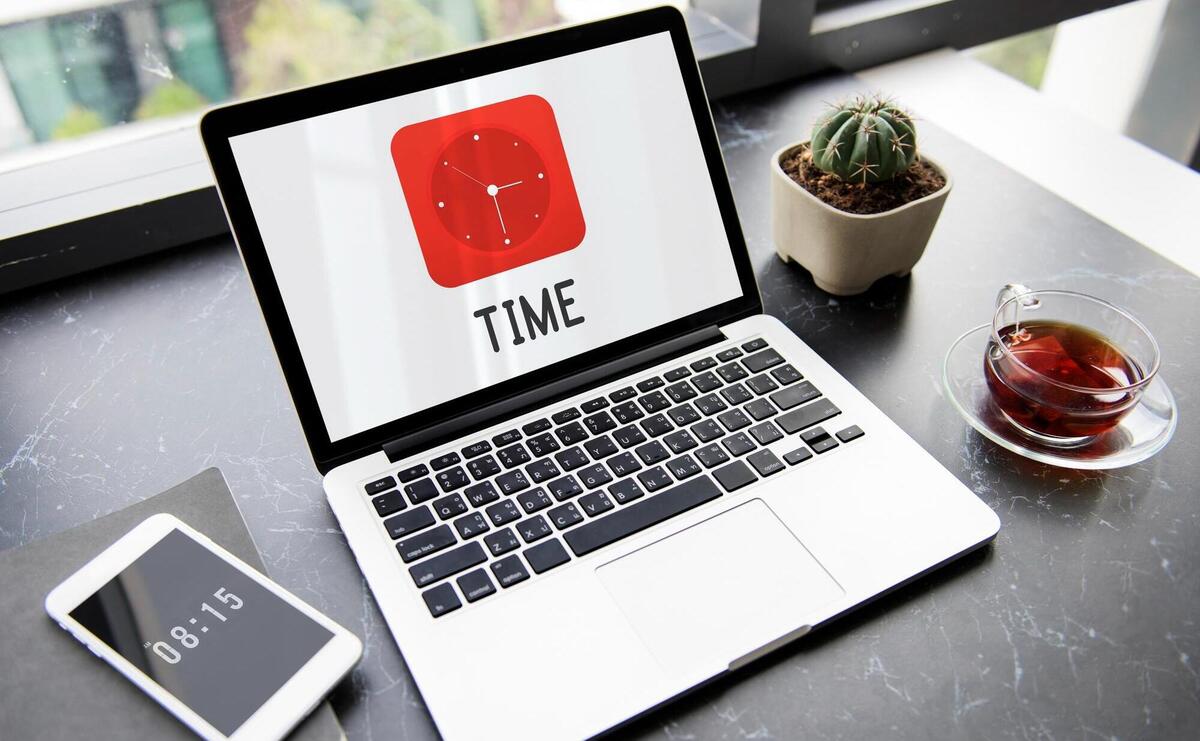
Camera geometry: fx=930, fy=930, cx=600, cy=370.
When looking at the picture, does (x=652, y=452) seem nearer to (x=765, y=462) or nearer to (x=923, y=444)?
(x=765, y=462)

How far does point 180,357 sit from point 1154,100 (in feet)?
5.60

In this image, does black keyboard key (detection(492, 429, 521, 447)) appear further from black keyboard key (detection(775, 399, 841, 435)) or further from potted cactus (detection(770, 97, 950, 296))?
potted cactus (detection(770, 97, 950, 296))

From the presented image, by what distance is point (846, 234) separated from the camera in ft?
2.84

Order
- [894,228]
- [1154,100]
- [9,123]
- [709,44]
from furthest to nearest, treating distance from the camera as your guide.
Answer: [1154,100], [709,44], [9,123], [894,228]

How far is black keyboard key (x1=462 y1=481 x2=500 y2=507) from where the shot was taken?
0.70 m

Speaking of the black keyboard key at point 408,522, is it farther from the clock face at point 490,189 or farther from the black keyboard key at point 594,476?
the clock face at point 490,189

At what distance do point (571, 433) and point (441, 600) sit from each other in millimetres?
177

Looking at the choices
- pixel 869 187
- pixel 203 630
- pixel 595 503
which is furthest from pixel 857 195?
pixel 203 630

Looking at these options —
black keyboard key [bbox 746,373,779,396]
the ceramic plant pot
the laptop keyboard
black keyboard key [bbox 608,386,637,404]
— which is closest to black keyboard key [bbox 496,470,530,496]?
the laptop keyboard

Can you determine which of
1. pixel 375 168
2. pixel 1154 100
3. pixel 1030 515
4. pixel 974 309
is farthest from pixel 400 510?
pixel 1154 100

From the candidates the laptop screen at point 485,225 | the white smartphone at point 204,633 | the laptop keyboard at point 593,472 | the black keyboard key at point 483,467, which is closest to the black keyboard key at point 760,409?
the laptop keyboard at point 593,472

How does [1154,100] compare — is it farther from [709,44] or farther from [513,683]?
[513,683]

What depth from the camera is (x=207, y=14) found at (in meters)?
1.05

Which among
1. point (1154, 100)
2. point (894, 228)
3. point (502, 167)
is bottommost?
point (1154, 100)
